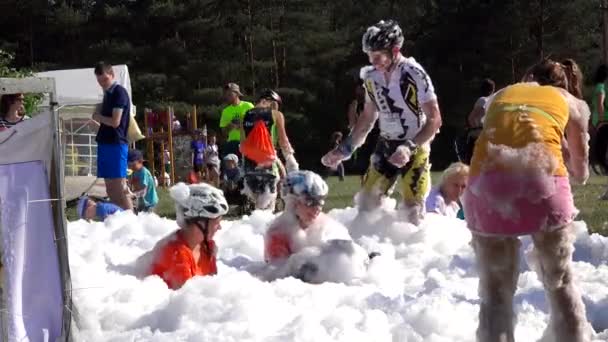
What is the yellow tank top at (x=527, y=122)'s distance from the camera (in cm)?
443

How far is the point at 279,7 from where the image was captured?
44.8 metres

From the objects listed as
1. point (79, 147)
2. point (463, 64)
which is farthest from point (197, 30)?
point (79, 147)

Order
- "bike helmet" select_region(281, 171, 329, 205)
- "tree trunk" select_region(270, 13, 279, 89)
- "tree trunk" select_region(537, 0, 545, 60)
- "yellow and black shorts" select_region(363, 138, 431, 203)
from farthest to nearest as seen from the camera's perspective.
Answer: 1. "tree trunk" select_region(270, 13, 279, 89)
2. "tree trunk" select_region(537, 0, 545, 60)
3. "yellow and black shorts" select_region(363, 138, 431, 203)
4. "bike helmet" select_region(281, 171, 329, 205)

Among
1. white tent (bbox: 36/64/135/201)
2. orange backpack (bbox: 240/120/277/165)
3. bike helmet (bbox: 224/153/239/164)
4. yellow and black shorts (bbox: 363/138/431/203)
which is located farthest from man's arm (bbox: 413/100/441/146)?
white tent (bbox: 36/64/135/201)

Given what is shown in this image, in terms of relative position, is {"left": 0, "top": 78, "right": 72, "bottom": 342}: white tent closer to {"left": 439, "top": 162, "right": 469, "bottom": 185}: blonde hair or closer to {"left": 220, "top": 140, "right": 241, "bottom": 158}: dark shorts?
{"left": 439, "top": 162, "right": 469, "bottom": 185}: blonde hair

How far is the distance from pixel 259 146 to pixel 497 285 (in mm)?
7255

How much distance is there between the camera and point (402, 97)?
7.96 meters

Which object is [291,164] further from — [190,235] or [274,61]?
[274,61]

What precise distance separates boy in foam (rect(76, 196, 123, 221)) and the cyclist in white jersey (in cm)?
274

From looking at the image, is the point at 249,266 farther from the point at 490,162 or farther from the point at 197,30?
the point at 197,30

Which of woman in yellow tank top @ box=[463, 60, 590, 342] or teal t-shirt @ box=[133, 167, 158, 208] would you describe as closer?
woman in yellow tank top @ box=[463, 60, 590, 342]

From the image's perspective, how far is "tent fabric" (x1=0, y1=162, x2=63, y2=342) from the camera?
4.35 m

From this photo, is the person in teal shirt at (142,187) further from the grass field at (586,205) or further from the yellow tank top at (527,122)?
the yellow tank top at (527,122)

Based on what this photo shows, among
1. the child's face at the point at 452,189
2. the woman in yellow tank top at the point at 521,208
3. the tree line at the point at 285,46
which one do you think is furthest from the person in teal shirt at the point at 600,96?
the tree line at the point at 285,46
